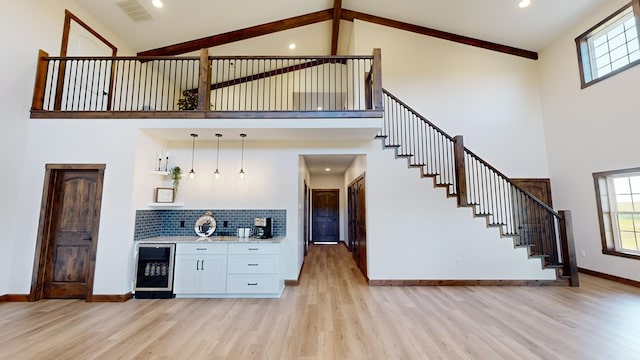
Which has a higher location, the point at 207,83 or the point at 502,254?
the point at 207,83

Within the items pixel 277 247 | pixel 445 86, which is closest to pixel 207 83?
pixel 277 247

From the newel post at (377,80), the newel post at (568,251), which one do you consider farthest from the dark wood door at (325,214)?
the newel post at (568,251)

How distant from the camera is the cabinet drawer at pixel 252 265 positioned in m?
4.17

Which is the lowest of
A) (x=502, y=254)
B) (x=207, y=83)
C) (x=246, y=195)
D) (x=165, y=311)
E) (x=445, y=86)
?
(x=165, y=311)

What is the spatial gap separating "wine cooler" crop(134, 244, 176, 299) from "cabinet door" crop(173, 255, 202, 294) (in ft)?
0.28

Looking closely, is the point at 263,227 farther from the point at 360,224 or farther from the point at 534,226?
the point at 534,226

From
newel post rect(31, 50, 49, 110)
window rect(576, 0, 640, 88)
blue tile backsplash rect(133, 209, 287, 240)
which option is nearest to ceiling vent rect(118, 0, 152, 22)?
newel post rect(31, 50, 49, 110)

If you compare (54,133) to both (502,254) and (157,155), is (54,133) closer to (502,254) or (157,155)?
(157,155)

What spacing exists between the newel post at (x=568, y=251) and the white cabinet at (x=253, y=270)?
4.77 metres

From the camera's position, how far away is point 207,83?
4.35 m

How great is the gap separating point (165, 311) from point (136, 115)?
2.90 m

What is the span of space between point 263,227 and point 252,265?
0.70 m

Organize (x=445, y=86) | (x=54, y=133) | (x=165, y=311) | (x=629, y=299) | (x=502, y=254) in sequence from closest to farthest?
(x=165, y=311)
(x=629, y=299)
(x=54, y=133)
(x=502, y=254)
(x=445, y=86)

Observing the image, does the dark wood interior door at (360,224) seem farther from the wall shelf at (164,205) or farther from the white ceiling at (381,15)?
the white ceiling at (381,15)
